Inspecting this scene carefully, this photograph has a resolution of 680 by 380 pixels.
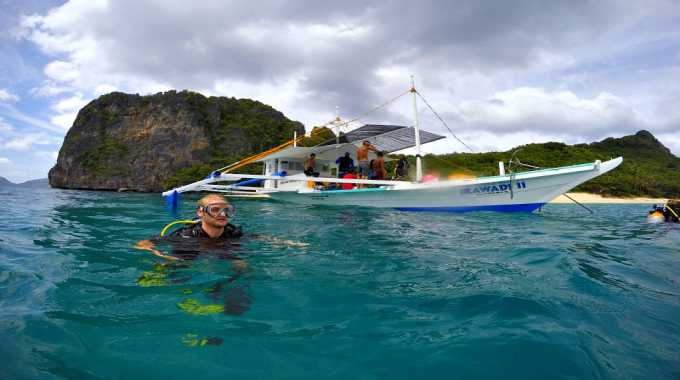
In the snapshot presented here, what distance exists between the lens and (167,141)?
52625mm

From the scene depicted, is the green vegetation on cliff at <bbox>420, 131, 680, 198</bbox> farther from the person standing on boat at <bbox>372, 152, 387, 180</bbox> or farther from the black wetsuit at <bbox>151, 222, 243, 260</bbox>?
the black wetsuit at <bbox>151, 222, 243, 260</bbox>

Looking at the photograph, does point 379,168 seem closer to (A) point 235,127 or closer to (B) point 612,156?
(B) point 612,156

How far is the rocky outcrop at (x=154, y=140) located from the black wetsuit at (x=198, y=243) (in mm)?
45154

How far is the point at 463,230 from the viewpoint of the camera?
22.4ft

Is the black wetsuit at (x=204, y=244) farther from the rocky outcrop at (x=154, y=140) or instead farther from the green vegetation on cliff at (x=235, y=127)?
the green vegetation on cliff at (x=235, y=127)

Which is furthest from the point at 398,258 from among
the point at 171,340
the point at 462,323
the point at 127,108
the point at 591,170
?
the point at 127,108

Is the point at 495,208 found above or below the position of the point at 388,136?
below

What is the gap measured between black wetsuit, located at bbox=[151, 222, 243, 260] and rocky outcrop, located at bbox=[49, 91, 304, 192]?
4515 centimetres

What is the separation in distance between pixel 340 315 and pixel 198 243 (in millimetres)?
2364

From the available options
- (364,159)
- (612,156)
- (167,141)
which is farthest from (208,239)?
(167,141)

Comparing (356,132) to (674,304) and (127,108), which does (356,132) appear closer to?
(674,304)

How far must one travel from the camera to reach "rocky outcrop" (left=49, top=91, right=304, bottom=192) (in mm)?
50312

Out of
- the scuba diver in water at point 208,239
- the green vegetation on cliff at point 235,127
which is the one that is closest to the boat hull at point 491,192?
the scuba diver in water at point 208,239

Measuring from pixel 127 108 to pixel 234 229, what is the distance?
6420cm
